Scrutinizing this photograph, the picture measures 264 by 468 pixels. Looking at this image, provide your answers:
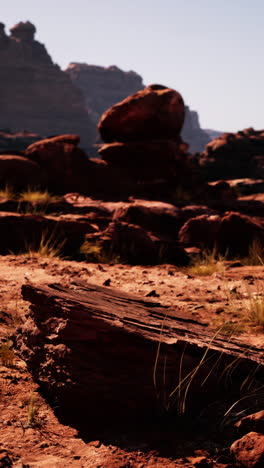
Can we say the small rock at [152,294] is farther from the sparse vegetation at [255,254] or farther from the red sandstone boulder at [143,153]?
the red sandstone boulder at [143,153]

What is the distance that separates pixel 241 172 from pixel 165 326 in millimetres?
34993

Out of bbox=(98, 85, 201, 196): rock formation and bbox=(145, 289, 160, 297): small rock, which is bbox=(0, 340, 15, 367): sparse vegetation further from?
bbox=(98, 85, 201, 196): rock formation

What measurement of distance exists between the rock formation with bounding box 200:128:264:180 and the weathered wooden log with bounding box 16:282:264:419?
3307cm

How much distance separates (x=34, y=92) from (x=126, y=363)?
436 feet

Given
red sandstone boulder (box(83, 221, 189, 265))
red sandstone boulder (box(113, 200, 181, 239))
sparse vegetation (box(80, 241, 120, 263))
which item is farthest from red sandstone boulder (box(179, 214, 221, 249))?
sparse vegetation (box(80, 241, 120, 263))

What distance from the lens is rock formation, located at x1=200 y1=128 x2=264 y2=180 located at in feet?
120

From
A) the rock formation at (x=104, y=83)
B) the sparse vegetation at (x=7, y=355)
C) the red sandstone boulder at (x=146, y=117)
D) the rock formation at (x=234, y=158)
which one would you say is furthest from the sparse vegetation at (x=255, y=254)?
the rock formation at (x=104, y=83)

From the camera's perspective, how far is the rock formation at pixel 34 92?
395ft

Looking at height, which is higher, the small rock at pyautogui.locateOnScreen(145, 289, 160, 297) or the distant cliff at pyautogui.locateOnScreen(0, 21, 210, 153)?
the distant cliff at pyautogui.locateOnScreen(0, 21, 210, 153)

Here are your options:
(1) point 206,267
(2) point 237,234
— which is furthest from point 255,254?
(1) point 206,267

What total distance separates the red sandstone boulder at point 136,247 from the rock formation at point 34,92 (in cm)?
11225

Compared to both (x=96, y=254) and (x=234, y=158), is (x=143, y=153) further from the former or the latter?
(x=234, y=158)

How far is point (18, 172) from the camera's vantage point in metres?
14.2

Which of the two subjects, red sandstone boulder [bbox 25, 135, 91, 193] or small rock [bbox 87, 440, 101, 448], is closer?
small rock [bbox 87, 440, 101, 448]
